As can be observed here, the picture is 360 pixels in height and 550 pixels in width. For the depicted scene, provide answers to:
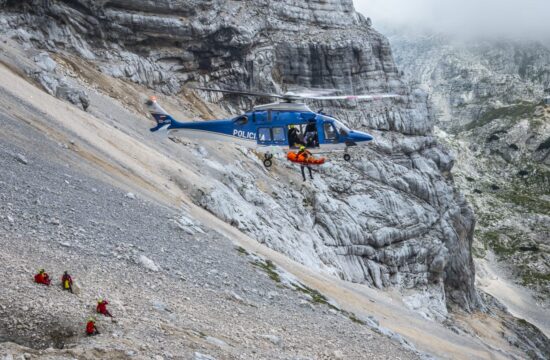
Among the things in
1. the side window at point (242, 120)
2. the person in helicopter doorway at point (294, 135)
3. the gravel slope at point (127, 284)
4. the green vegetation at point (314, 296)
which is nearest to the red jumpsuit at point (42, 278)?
the gravel slope at point (127, 284)

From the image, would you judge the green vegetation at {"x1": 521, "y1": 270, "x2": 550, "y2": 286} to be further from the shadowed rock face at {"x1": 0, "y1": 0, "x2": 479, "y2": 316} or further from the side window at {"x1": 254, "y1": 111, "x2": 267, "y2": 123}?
the side window at {"x1": 254, "y1": 111, "x2": 267, "y2": 123}

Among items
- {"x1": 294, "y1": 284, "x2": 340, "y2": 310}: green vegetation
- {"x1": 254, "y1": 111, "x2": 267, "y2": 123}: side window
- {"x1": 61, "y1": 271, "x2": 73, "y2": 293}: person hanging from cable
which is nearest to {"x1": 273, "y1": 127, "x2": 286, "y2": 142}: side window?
{"x1": 254, "y1": 111, "x2": 267, "y2": 123}: side window

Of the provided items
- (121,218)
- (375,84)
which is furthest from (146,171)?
(375,84)

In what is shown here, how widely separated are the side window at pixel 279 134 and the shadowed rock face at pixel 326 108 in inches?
407

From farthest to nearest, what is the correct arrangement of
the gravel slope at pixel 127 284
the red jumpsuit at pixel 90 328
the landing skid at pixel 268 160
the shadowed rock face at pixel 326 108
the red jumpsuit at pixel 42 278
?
the shadowed rock face at pixel 326 108 → the landing skid at pixel 268 160 → the red jumpsuit at pixel 42 278 → the gravel slope at pixel 127 284 → the red jumpsuit at pixel 90 328

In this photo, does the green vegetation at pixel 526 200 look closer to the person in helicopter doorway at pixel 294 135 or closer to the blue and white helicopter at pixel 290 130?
the blue and white helicopter at pixel 290 130

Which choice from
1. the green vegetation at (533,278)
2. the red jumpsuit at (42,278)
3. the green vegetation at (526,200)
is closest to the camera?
the red jumpsuit at (42,278)

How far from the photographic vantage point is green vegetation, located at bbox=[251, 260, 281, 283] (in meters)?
26.2

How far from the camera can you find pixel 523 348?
6675 cm

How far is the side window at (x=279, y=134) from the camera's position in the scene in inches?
1112

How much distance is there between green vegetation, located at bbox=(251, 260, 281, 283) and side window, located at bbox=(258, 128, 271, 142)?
674cm

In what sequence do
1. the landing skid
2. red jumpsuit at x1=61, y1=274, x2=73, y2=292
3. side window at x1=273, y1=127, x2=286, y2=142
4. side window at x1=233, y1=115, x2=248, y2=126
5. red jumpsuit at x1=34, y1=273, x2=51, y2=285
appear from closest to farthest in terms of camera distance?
red jumpsuit at x1=34, y1=273, x2=51, y2=285
red jumpsuit at x1=61, y1=274, x2=73, y2=292
side window at x1=273, y1=127, x2=286, y2=142
side window at x1=233, y1=115, x2=248, y2=126
the landing skid

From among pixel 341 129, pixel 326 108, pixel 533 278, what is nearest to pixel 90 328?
pixel 341 129

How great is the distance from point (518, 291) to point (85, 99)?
112124mm
